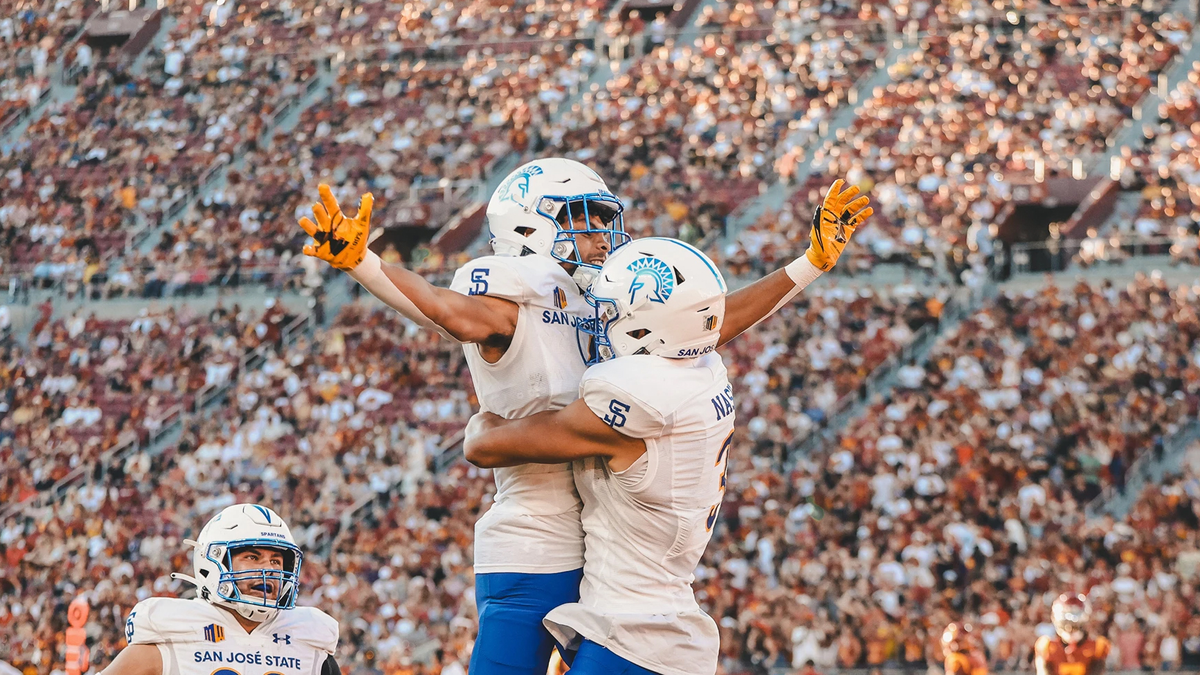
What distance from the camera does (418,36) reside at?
25188 millimetres

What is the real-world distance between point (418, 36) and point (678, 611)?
2158 centimetres

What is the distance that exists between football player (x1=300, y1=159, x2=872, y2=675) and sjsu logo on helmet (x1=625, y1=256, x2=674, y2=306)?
424 millimetres

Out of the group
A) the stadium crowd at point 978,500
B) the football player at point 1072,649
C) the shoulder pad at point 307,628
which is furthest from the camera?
the stadium crowd at point 978,500

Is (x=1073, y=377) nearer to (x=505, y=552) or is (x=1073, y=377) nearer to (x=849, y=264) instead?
(x=849, y=264)

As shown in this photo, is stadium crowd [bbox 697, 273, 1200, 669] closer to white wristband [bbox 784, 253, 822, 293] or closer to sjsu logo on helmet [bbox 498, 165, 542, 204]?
white wristband [bbox 784, 253, 822, 293]

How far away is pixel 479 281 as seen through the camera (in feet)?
15.0

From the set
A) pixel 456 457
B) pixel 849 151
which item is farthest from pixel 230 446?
pixel 849 151

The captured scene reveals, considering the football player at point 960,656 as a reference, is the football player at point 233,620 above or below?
above

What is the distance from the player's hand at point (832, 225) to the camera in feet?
16.7

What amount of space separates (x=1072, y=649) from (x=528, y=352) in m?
5.13

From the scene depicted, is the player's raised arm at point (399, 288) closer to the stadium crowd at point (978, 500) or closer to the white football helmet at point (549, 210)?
the white football helmet at point (549, 210)

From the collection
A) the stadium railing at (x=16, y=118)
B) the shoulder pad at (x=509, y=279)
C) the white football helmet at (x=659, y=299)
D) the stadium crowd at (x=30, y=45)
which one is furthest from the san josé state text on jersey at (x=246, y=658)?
the stadium crowd at (x=30, y=45)

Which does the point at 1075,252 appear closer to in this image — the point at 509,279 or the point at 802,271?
the point at 802,271

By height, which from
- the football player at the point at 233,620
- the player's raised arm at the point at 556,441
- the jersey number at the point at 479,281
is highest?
the jersey number at the point at 479,281
